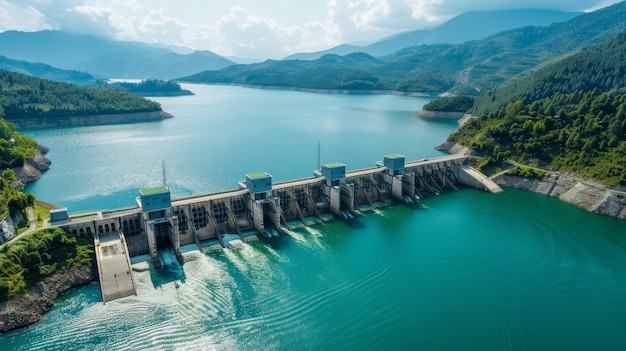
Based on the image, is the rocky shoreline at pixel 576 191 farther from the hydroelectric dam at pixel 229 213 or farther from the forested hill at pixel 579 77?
the forested hill at pixel 579 77

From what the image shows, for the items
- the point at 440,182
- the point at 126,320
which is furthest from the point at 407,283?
the point at 440,182

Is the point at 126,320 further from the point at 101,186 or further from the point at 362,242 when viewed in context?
the point at 101,186

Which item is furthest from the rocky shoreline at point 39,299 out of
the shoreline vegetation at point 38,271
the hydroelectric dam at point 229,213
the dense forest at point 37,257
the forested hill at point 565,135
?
the forested hill at point 565,135

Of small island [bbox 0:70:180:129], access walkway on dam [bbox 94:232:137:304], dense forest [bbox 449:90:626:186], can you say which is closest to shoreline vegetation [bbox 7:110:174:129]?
small island [bbox 0:70:180:129]

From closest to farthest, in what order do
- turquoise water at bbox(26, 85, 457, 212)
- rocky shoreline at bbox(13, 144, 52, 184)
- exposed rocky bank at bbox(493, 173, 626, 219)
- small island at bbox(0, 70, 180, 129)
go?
exposed rocky bank at bbox(493, 173, 626, 219) < turquoise water at bbox(26, 85, 457, 212) < rocky shoreline at bbox(13, 144, 52, 184) < small island at bbox(0, 70, 180, 129)

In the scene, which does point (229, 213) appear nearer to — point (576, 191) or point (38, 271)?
point (38, 271)

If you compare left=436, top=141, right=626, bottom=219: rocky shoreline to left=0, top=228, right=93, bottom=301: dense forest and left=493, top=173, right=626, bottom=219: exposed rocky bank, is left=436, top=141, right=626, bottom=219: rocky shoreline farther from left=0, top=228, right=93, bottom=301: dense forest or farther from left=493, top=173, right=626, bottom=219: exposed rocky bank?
left=0, top=228, right=93, bottom=301: dense forest

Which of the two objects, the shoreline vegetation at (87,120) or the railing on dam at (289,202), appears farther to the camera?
the shoreline vegetation at (87,120)
